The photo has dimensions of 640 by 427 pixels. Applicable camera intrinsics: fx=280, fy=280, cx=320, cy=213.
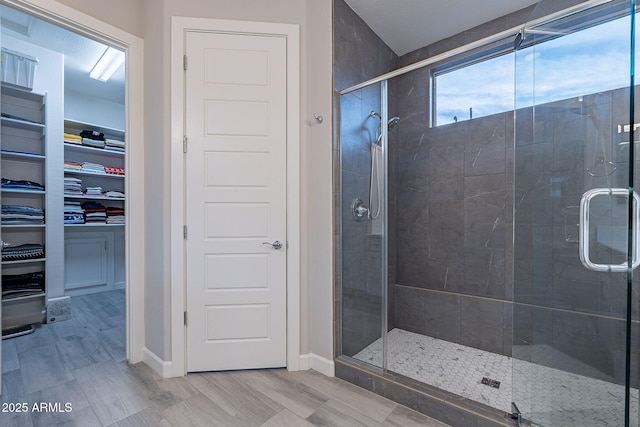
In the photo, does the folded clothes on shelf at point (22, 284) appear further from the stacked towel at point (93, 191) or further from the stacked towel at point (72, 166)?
the stacked towel at point (72, 166)

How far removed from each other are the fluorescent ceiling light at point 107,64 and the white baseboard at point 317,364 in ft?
10.8

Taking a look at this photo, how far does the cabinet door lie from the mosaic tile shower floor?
3875mm

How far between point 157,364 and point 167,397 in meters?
0.37

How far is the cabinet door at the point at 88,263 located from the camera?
12.0 feet

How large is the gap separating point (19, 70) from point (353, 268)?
3734 mm

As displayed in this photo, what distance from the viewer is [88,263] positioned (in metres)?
3.81

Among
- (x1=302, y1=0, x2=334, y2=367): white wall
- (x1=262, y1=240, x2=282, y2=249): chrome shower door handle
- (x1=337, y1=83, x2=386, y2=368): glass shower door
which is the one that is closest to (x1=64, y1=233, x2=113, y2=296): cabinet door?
(x1=262, y1=240, x2=282, y2=249): chrome shower door handle

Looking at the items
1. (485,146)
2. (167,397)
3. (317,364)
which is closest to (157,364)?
(167,397)

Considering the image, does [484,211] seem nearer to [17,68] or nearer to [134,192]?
[134,192]

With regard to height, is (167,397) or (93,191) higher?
(93,191)

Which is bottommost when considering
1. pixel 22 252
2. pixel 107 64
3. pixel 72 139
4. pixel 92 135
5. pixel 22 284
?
→ pixel 22 284

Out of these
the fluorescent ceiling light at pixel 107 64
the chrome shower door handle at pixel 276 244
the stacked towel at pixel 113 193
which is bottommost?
the chrome shower door handle at pixel 276 244

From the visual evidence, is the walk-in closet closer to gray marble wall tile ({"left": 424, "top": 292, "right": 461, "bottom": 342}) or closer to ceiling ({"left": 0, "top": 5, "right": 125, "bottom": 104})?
ceiling ({"left": 0, "top": 5, "right": 125, "bottom": 104})

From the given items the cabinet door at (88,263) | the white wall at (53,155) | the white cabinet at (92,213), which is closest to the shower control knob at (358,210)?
the white cabinet at (92,213)
